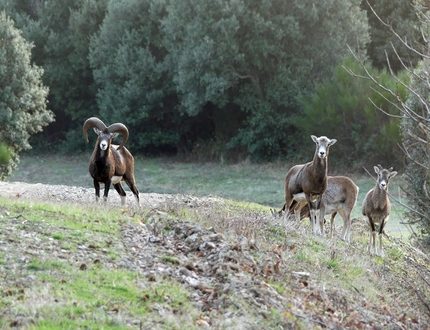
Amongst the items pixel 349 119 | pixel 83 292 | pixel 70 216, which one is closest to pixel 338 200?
pixel 70 216

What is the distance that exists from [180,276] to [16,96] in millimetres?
32216

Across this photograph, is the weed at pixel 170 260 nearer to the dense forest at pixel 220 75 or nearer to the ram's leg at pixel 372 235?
the ram's leg at pixel 372 235

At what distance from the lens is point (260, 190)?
42.4 meters

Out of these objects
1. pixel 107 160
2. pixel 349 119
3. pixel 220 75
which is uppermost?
pixel 107 160

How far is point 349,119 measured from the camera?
4847 cm

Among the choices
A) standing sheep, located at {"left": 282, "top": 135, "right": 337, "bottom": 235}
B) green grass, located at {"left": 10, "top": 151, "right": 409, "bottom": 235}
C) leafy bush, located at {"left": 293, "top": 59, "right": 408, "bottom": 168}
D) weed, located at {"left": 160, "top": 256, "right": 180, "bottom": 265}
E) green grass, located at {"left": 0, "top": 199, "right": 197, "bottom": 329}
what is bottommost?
green grass, located at {"left": 10, "top": 151, "right": 409, "bottom": 235}

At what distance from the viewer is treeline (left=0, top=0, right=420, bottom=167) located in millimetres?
48062

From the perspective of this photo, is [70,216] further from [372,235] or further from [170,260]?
[372,235]

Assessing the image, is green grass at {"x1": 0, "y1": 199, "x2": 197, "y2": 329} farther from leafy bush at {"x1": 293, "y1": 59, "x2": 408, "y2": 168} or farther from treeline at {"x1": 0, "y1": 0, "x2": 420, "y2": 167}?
leafy bush at {"x1": 293, "y1": 59, "x2": 408, "y2": 168}

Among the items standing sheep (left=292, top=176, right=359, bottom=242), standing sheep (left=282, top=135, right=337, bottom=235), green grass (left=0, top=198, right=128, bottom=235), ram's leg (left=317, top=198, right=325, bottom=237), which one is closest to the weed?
green grass (left=0, top=198, right=128, bottom=235)

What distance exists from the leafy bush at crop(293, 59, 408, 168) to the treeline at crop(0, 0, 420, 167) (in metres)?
0.06

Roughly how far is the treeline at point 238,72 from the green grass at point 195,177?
173cm

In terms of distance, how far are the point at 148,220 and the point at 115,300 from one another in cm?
477

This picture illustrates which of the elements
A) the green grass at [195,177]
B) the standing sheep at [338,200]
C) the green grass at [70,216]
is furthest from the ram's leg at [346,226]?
the green grass at [195,177]
